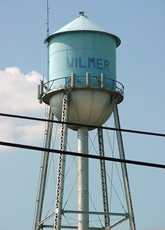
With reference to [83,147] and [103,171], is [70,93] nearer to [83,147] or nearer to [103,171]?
[83,147]

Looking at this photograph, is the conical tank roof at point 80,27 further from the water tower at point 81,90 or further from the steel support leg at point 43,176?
the steel support leg at point 43,176

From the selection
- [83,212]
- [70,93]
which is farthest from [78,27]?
[83,212]

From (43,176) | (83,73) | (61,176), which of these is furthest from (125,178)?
(83,73)

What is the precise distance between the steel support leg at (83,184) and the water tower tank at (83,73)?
54.7 inches

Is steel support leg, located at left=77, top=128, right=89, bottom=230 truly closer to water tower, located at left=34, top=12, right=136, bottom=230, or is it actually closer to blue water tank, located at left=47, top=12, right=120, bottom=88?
water tower, located at left=34, top=12, right=136, bottom=230

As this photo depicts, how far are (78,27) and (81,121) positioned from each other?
18.9ft

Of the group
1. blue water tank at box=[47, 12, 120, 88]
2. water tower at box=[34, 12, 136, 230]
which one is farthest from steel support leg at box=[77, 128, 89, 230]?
blue water tank at box=[47, 12, 120, 88]

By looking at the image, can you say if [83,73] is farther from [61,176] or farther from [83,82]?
[61,176]

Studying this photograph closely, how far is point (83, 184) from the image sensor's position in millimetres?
35781

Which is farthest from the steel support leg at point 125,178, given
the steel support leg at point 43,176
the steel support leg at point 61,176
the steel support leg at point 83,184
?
the steel support leg at point 43,176

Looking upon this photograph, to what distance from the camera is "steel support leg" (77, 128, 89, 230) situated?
35.1m

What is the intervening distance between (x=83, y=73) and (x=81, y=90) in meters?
1.02

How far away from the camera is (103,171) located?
3862 cm

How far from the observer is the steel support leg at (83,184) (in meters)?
35.1
